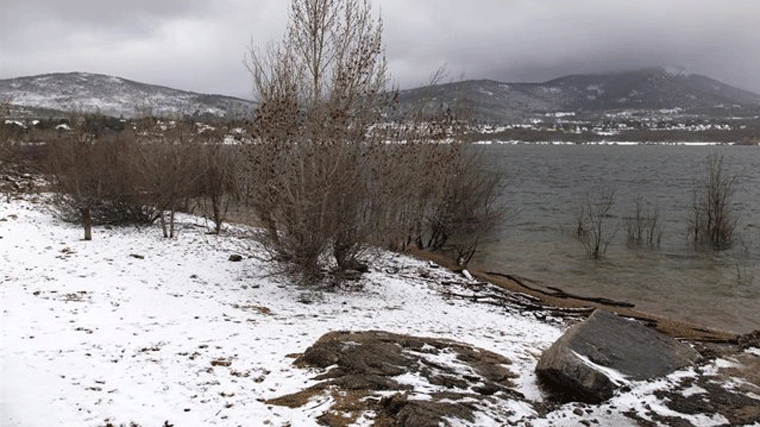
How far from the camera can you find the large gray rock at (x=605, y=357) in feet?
20.0

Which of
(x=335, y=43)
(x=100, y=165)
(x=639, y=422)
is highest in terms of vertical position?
(x=335, y=43)

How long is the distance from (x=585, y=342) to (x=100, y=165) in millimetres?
16240

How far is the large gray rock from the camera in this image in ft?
20.0

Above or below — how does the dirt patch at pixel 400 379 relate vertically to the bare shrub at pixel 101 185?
below

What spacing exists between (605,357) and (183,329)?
5.79m

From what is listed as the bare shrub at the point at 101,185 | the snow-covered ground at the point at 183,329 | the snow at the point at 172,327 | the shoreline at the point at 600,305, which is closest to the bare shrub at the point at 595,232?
the shoreline at the point at 600,305

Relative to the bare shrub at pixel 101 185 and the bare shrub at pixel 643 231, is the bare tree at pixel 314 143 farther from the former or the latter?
the bare shrub at pixel 643 231

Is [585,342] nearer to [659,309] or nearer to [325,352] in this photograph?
[325,352]

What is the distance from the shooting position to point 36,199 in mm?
21266

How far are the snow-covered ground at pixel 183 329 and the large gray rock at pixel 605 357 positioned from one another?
255 mm

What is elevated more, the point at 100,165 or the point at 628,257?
the point at 100,165

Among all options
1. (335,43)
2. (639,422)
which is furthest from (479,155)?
(639,422)

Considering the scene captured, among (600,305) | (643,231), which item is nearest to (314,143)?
(600,305)

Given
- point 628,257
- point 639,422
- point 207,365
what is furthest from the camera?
point 628,257
